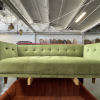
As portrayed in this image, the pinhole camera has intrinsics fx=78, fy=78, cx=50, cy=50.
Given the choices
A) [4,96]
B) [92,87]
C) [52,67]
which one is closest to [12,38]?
[4,96]

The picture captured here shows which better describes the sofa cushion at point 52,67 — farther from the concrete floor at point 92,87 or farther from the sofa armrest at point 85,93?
the concrete floor at point 92,87

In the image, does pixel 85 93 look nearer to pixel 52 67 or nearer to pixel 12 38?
pixel 52 67

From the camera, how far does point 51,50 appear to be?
184 cm

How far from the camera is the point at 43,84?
70.5 inches

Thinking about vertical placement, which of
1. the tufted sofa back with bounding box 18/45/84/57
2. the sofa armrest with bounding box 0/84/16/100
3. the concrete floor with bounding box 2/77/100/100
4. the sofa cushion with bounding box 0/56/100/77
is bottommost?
the concrete floor with bounding box 2/77/100/100

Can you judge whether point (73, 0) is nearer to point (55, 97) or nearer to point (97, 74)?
point (97, 74)

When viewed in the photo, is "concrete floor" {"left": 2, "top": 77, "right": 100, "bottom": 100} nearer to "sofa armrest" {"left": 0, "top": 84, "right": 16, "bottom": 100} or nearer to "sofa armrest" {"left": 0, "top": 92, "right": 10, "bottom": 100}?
"sofa armrest" {"left": 0, "top": 84, "right": 16, "bottom": 100}

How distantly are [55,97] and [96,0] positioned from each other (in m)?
4.42

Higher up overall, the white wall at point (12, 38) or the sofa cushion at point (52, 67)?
the white wall at point (12, 38)

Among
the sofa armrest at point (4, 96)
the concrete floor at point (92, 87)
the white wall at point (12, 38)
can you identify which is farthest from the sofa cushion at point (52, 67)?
the white wall at point (12, 38)

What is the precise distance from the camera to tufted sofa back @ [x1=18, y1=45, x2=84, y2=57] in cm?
180

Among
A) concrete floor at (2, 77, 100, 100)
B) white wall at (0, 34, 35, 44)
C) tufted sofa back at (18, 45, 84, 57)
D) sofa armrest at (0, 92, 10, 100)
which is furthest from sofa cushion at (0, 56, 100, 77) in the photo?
white wall at (0, 34, 35, 44)

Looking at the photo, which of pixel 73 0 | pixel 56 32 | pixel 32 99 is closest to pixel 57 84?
pixel 32 99

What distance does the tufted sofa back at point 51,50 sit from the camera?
1.80m
